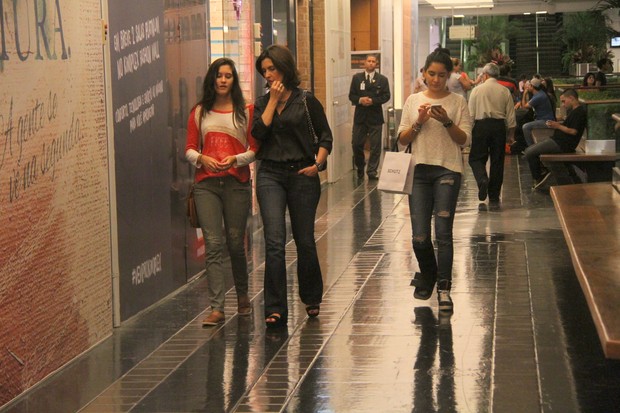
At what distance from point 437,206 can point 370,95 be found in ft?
33.2

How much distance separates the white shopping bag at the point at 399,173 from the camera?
292 inches

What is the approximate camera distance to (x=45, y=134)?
604 cm

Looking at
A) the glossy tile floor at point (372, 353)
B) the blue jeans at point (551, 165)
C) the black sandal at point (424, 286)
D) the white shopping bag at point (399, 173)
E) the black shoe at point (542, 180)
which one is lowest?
the black shoe at point (542, 180)

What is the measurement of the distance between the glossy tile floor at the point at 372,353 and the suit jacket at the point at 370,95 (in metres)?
7.84

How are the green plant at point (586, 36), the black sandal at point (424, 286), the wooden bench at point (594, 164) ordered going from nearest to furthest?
1. the black sandal at point (424, 286)
2. the wooden bench at point (594, 164)
3. the green plant at point (586, 36)

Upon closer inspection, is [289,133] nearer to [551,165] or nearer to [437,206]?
[437,206]

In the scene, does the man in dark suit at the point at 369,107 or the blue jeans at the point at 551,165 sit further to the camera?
the man in dark suit at the point at 369,107

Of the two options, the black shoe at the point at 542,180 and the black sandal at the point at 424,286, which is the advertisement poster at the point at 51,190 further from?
the black shoe at the point at 542,180

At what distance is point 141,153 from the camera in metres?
7.79

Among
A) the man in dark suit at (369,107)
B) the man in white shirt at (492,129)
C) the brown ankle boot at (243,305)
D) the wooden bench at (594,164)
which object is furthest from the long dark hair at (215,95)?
the man in dark suit at (369,107)

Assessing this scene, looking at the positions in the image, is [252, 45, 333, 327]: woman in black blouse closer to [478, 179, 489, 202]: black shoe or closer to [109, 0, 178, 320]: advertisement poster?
[109, 0, 178, 320]: advertisement poster

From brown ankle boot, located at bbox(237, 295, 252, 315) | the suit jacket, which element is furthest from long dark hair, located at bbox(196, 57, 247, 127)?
the suit jacket

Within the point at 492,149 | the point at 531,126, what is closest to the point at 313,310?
the point at 492,149

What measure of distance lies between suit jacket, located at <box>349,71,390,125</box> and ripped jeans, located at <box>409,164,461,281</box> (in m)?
9.93
